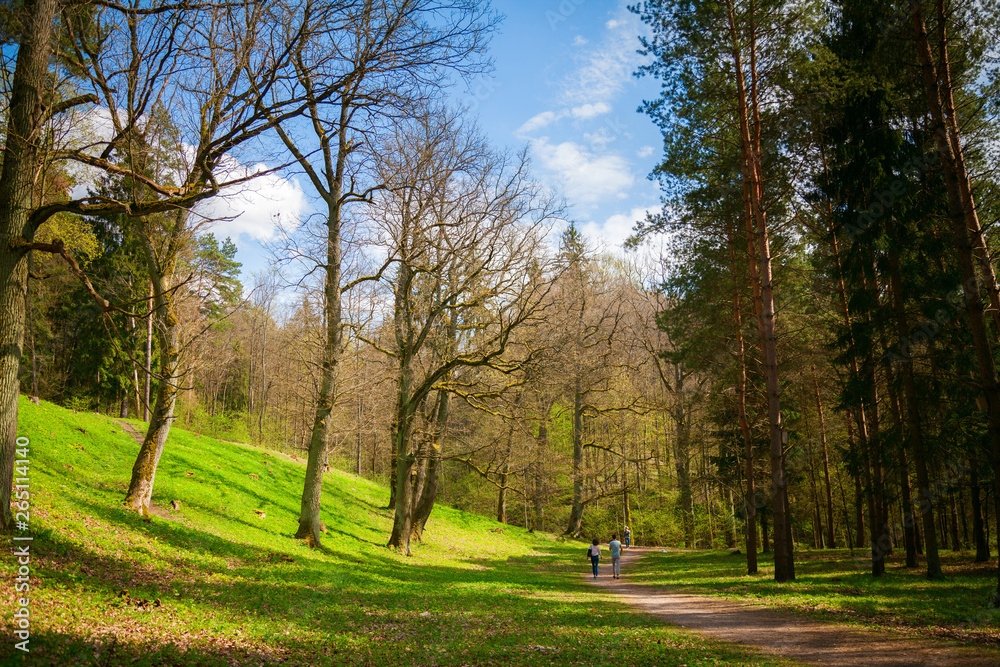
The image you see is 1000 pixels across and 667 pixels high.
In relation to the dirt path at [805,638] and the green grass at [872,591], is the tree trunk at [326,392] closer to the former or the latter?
the dirt path at [805,638]

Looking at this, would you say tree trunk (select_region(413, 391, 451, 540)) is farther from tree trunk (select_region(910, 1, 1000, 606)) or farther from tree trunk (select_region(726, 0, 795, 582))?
tree trunk (select_region(910, 1, 1000, 606))

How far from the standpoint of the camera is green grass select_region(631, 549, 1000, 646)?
880cm

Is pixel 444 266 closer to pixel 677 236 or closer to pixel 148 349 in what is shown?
pixel 677 236

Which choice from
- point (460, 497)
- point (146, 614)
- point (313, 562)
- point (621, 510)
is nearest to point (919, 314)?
point (313, 562)

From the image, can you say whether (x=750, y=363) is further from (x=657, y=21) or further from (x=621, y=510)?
(x=621, y=510)

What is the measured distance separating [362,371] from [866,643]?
1891 centimetres

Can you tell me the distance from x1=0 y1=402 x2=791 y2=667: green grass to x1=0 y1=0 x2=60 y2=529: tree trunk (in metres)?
1.78

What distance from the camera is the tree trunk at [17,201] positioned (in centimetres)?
689

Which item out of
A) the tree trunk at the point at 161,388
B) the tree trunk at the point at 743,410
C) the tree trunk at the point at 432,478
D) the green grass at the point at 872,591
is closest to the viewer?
the green grass at the point at 872,591

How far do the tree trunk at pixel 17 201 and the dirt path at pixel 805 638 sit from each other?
10650mm

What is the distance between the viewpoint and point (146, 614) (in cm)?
702

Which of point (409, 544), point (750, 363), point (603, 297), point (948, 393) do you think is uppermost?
point (603, 297)

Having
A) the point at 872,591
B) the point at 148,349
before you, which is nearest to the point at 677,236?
the point at 872,591

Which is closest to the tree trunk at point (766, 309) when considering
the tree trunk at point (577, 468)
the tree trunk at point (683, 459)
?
the tree trunk at point (683, 459)
